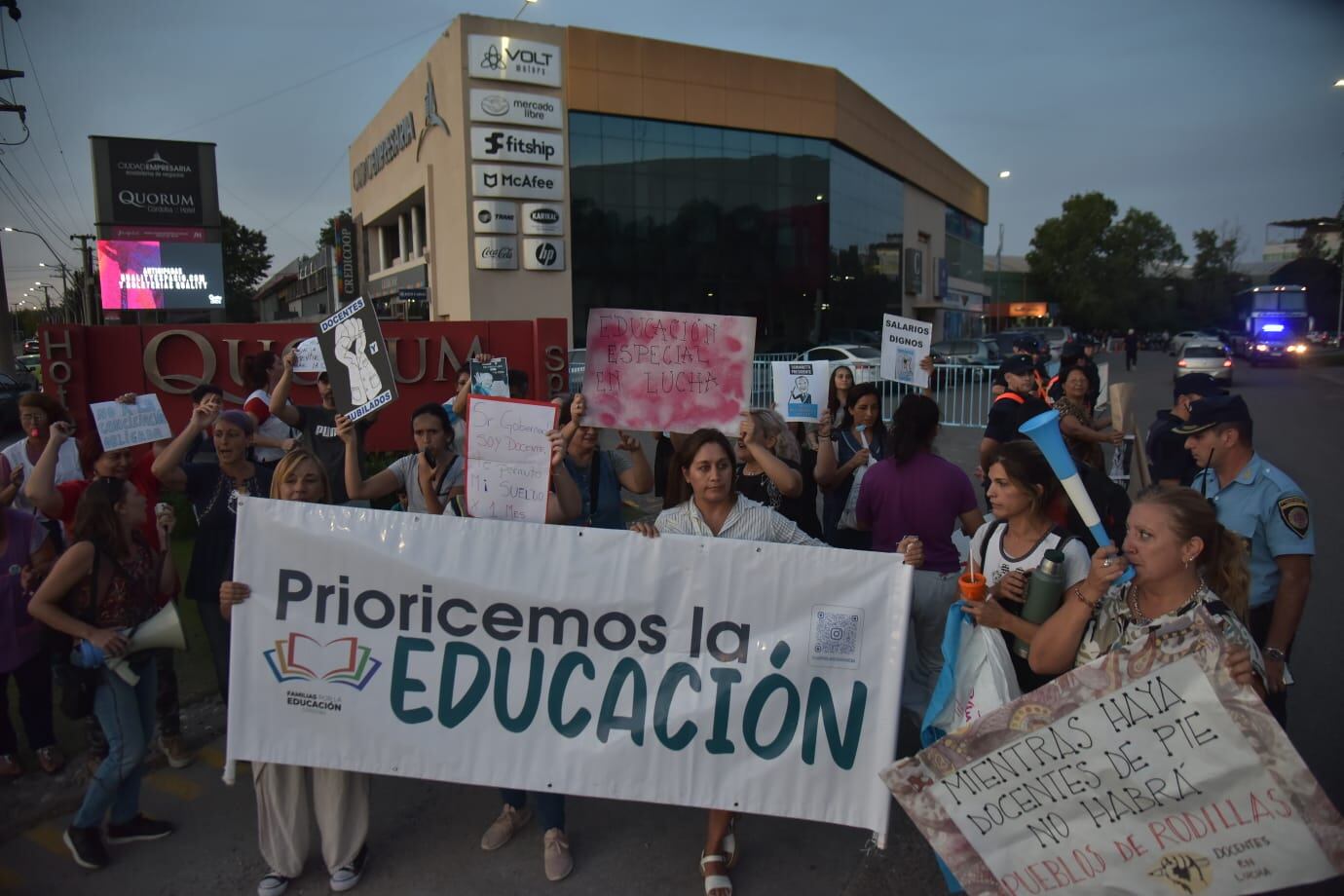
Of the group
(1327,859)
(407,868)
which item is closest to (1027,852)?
(1327,859)

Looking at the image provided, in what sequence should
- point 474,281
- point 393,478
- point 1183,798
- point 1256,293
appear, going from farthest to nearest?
point 1256,293, point 474,281, point 393,478, point 1183,798

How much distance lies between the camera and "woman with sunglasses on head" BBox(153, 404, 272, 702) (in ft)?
13.7

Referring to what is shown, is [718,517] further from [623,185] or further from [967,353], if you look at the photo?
[623,185]

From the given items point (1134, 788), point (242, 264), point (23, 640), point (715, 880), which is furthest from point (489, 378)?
point (242, 264)

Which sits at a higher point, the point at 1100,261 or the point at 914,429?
the point at 1100,261

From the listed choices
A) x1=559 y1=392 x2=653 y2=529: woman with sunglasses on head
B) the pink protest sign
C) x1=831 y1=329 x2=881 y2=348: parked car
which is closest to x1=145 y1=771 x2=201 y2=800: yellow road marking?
x1=559 y1=392 x2=653 y2=529: woman with sunglasses on head

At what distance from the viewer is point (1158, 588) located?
2775 mm

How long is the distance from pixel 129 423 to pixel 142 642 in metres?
1.92

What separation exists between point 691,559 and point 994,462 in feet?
4.08

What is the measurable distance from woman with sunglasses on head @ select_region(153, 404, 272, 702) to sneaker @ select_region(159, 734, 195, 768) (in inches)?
12.7

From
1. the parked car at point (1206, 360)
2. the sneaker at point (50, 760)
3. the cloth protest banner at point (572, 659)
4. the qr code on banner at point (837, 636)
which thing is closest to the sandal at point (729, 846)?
the cloth protest banner at point (572, 659)

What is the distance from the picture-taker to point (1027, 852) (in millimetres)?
2842

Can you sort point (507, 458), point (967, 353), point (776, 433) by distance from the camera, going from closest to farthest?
1. point (507, 458)
2. point (776, 433)
3. point (967, 353)

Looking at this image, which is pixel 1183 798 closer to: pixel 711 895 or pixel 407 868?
pixel 711 895
